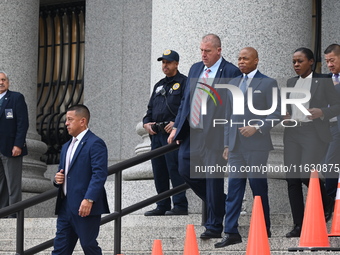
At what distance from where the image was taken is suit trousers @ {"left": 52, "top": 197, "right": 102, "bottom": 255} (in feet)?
29.2

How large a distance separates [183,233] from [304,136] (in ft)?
5.22

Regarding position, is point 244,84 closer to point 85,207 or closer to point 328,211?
point 328,211

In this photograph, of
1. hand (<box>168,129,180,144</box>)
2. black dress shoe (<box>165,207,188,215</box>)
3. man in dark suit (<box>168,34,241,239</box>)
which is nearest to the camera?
man in dark suit (<box>168,34,241,239</box>)

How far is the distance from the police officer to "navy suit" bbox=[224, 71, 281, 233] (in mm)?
1336

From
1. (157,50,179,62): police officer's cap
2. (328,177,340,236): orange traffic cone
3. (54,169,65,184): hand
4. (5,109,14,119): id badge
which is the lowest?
(328,177,340,236): orange traffic cone

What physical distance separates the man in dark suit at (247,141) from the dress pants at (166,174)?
4.41 ft

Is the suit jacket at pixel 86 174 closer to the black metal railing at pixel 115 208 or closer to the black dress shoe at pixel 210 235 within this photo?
the black metal railing at pixel 115 208

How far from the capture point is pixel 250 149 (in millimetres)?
9531

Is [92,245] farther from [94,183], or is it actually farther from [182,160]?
[182,160]

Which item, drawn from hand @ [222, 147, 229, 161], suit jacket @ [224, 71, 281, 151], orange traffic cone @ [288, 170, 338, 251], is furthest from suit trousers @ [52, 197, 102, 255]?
orange traffic cone @ [288, 170, 338, 251]

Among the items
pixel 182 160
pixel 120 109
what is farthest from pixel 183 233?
pixel 120 109

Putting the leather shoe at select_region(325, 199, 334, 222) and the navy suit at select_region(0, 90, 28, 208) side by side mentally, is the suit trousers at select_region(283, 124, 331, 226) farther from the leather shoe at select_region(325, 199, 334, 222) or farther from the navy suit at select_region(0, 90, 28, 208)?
the navy suit at select_region(0, 90, 28, 208)

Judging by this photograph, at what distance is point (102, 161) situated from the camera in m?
9.03

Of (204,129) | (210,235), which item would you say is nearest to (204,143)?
(204,129)
